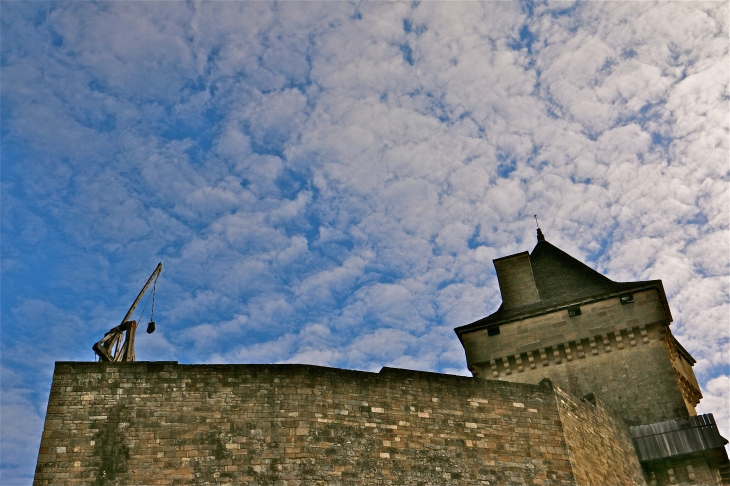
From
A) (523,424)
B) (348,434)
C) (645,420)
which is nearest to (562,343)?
→ (645,420)

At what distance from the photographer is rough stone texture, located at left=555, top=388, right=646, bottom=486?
14.4 meters

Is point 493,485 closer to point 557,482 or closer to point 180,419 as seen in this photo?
point 557,482

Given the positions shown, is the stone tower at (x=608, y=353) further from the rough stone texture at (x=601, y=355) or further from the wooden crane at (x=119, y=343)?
the wooden crane at (x=119, y=343)

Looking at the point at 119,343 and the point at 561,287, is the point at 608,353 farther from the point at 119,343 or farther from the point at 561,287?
the point at 119,343

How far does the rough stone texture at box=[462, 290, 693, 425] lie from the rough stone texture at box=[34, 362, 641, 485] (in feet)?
12.1

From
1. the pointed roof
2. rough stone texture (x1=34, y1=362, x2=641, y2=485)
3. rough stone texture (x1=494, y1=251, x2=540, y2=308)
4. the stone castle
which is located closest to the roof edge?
the pointed roof

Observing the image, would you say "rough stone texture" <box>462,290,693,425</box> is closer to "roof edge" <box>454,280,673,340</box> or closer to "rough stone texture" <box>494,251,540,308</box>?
"roof edge" <box>454,280,673,340</box>

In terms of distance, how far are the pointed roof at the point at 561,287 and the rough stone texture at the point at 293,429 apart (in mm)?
5179

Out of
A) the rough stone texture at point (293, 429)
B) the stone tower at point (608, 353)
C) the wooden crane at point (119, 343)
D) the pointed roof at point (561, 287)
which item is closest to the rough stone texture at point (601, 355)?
the stone tower at point (608, 353)

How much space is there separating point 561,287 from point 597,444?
5897 millimetres

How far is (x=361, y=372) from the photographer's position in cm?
1380

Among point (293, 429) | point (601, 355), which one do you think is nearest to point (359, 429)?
point (293, 429)

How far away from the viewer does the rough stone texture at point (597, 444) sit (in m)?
14.4

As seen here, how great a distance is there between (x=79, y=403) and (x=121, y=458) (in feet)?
3.90
